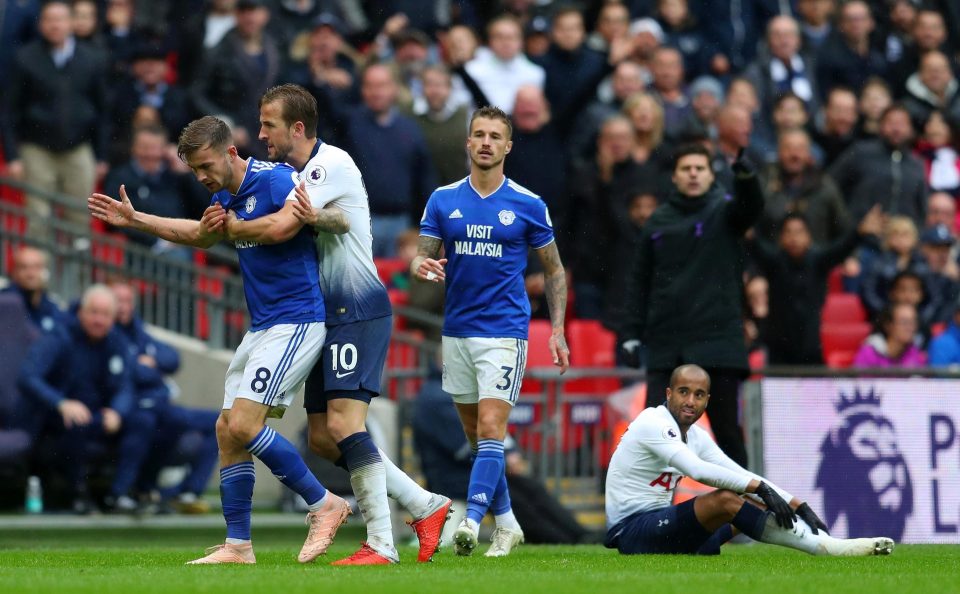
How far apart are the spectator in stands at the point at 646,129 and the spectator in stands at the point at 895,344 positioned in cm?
267

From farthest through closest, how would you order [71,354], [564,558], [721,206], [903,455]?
[71,354] → [903,455] → [721,206] → [564,558]

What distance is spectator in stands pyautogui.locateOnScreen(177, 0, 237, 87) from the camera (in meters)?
17.9

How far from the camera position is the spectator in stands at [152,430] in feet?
46.9

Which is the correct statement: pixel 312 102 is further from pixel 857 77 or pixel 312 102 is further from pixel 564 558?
pixel 857 77

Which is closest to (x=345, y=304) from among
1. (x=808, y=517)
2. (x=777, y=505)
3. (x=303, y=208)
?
(x=303, y=208)

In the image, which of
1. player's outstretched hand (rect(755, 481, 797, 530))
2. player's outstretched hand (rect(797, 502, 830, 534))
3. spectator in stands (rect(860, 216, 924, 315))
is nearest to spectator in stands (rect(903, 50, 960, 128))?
spectator in stands (rect(860, 216, 924, 315))

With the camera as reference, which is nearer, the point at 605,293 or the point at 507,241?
the point at 507,241

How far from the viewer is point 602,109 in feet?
58.7

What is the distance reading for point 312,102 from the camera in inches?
375

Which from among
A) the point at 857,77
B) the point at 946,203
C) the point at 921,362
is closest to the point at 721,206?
the point at 921,362

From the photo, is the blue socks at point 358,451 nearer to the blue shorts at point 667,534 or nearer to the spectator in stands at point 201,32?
the blue shorts at point 667,534

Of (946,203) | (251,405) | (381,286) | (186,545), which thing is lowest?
(186,545)

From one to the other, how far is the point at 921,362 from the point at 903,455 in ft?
9.12

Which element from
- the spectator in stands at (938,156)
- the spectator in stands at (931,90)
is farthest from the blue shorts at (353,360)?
the spectator in stands at (931,90)
